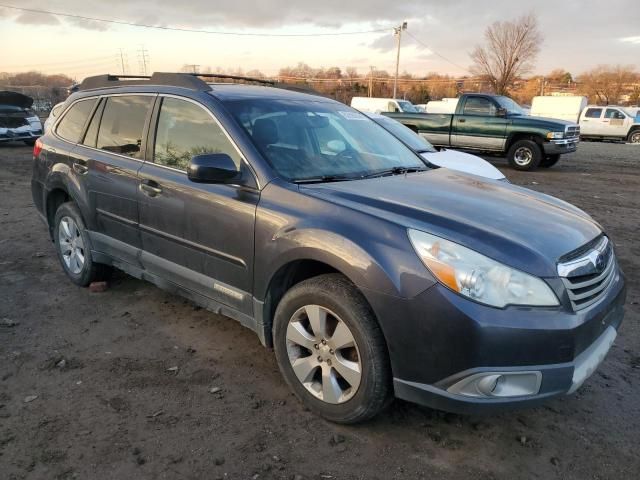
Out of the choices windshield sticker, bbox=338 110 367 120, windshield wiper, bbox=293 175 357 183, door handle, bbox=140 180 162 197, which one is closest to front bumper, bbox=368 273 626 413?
windshield wiper, bbox=293 175 357 183

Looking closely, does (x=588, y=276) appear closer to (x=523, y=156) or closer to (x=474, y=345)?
(x=474, y=345)

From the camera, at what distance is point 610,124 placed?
85.2 feet

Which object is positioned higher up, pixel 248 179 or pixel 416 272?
pixel 248 179

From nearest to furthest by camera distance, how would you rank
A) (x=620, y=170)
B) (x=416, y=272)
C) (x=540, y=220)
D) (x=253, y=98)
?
(x=416, y=272) → (x=540, y=220) → (x=253, y=98) → (x=620, y=170)

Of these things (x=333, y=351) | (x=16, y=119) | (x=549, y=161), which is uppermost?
(x=16, y=119)

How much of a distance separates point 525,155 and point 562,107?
19.7 m

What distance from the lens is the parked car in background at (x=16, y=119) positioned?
595 inches

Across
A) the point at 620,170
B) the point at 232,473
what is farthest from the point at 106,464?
the point at 620,170

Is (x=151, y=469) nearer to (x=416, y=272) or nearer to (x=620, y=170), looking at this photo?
(x=416, y=272)

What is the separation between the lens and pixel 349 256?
2.49 meters

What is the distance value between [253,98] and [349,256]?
5.10 feet

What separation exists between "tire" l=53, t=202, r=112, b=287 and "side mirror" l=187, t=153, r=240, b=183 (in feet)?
6.54

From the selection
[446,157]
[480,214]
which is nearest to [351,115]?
[480,214]

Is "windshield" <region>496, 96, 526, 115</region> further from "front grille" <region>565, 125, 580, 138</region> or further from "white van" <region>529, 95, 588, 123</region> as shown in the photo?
"white van" <region>529, 95, 588, 123</region>
